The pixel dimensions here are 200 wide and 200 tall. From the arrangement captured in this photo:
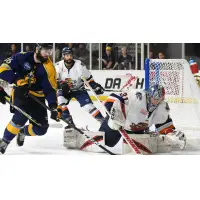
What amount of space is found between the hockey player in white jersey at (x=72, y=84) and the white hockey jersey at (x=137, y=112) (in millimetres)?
154

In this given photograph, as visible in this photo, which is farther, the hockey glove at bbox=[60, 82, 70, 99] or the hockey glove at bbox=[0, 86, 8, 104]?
the hockey glove at bbox=[60, 82, 70, 99]

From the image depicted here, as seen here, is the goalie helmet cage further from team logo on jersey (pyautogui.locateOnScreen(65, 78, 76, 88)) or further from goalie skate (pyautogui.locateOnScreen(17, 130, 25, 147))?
goalie skate (pyautogui.locateOnScreen(17, 130, 25, 147))

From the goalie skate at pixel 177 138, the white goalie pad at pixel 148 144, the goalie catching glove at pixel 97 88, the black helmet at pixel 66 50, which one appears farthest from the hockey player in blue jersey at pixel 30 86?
the goalie skate at pixel 177 138

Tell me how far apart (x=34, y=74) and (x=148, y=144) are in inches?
35.5

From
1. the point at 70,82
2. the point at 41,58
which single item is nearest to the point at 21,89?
the point at 41,58

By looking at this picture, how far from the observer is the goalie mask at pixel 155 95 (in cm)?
376

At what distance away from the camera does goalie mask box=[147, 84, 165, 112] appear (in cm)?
376

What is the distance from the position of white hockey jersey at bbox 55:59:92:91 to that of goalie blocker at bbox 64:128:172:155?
38cm

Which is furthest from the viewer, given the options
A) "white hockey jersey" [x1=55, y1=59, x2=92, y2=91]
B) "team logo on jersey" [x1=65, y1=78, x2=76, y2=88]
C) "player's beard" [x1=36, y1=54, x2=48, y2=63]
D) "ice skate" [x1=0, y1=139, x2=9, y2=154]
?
"team logo on jersey" [x1=65, y1=78, x2=76, y2=88]

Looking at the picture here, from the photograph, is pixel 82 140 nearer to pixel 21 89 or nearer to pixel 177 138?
A: pixel 21 89

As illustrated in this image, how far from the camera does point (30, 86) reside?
372 centimetres

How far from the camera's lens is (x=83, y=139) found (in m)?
3.67

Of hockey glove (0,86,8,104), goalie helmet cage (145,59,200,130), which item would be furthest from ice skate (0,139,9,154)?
goalie helmet cage (145,59,200,130)

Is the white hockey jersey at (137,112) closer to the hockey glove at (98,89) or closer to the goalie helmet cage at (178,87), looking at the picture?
the goalie helmet cage at (178,87)
